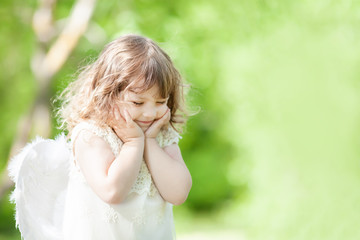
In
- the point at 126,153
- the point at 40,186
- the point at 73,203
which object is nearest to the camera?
the point at 126,153

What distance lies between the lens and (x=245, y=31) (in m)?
5.85

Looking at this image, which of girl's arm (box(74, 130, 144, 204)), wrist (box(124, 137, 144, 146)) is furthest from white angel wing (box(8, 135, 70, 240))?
wrist (box(124, 137, 144, 146))

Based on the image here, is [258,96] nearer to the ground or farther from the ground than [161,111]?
farther from the ground

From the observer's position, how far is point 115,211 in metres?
1.78

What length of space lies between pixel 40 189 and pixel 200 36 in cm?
510

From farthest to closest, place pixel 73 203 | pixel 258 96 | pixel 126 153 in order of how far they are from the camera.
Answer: pixel 258 96 → pixel 73 203 → pixel 126 153

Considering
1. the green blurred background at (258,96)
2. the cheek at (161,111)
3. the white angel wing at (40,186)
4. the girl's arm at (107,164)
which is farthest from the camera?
the green blurred background at (258,96)

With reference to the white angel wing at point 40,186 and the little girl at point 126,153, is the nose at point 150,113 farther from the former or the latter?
the white angel wing at point 40,186

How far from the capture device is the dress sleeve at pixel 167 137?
6.23 feet

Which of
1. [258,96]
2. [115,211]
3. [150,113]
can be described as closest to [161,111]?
[150,113]

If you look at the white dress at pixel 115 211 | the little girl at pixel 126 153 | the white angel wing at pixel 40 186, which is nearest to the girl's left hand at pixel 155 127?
the little girl at pixel 126 153

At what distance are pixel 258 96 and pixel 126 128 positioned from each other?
454 cm

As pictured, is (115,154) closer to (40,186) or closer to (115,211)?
(115,211)

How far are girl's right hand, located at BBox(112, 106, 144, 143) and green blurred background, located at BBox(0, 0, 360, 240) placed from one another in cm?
49
